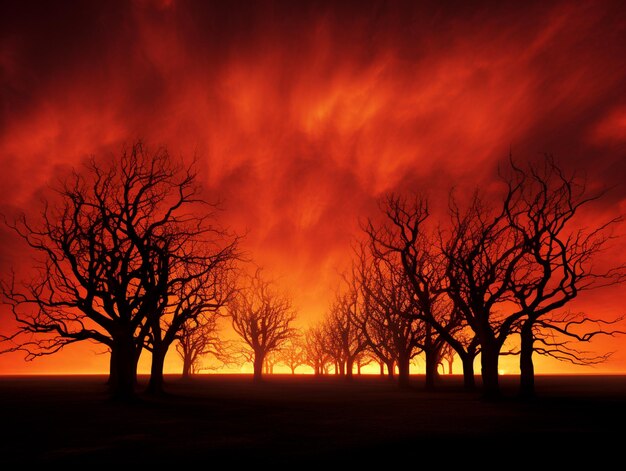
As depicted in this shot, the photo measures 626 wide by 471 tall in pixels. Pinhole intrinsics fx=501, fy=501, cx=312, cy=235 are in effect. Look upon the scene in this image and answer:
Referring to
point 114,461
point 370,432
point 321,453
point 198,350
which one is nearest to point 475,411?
point 370,432

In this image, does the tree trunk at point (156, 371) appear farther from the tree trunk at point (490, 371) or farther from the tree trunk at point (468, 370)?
the tree trunk at point (468, 370)

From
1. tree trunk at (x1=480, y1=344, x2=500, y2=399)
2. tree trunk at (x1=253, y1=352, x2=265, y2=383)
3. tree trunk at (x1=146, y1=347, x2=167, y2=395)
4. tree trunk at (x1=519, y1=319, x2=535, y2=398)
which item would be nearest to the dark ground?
tree trunk at (x1=480, y1=344, x2=500, y2=399)

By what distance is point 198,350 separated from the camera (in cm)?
6469

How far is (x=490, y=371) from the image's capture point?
27.1 meters

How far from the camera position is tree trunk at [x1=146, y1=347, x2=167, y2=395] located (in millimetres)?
30359

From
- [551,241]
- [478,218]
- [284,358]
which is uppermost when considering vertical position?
[478,218]

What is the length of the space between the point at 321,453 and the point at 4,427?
10958mm

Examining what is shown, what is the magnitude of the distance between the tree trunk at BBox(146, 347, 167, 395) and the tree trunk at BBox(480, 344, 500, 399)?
61.9 feet

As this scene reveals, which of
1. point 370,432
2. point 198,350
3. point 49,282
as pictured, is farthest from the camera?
point 198,350

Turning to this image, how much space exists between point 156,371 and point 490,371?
19.6m

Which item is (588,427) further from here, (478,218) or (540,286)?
(478,218)

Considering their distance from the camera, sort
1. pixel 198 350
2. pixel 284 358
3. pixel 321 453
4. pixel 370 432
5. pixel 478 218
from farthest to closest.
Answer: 1. pixel 284 358
2. pixel 198 350
3. pixel 478 218
4. pixel 370 432
5. pixel 321 453

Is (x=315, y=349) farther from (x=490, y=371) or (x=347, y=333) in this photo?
(x=490, y=371)

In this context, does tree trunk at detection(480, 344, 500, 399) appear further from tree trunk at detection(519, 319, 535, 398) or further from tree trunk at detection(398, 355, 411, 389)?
tree trunk at detection(398, 355, 411, 389)
